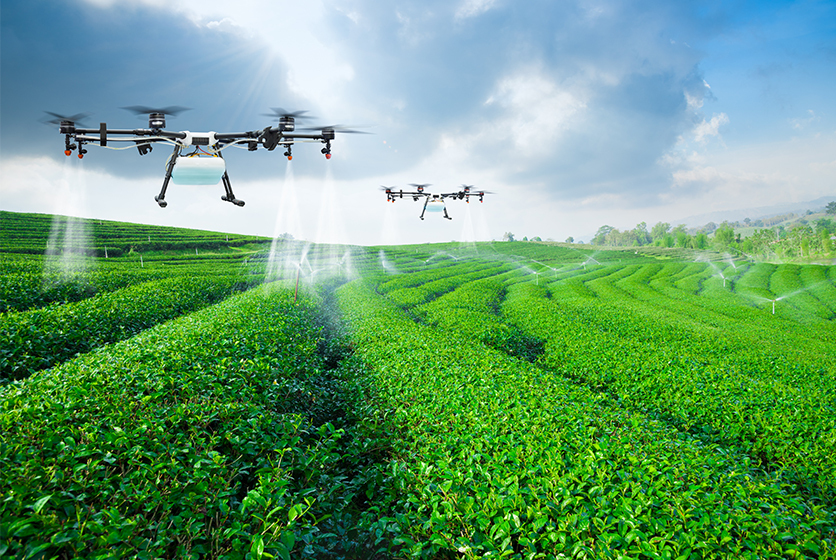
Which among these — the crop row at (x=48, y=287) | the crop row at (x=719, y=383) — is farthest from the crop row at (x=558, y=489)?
the crop row at (x=48, y=287)

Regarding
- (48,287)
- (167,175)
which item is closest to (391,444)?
(167,175)

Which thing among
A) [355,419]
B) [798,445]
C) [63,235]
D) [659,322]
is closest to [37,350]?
[355,419]

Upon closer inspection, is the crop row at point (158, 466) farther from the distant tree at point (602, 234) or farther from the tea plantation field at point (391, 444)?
the distant tree at point (602, 234)

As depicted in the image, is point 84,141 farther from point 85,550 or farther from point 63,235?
point 63,235

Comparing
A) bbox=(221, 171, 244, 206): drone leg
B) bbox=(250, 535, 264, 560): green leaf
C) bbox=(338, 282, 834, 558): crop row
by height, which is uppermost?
bbox=(221, 171, 244, 206): drone leg

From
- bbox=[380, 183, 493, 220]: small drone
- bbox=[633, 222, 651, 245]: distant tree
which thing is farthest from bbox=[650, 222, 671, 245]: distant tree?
bbox=[380, 183, 493, 220]: small drone

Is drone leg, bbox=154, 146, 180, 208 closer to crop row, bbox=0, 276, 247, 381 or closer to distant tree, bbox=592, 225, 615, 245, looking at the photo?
crop row, bbox=0, 276, 247, 381

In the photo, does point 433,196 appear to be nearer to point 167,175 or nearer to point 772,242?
point 167,175
